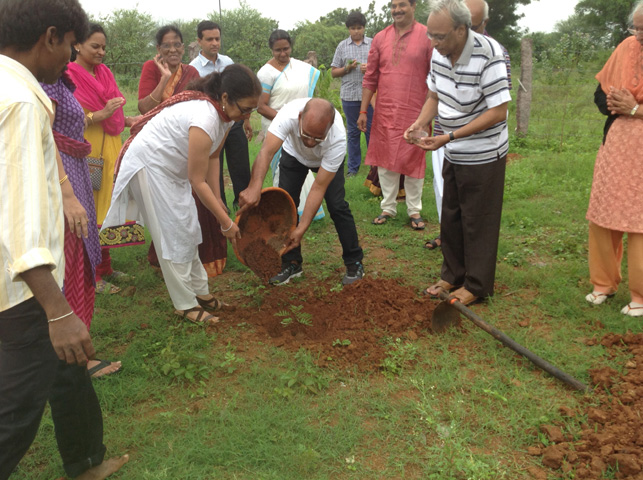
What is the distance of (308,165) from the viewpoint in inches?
172

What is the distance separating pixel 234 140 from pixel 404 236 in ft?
7.02

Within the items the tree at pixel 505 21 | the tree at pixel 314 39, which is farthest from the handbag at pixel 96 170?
the tree at pixel 505 21

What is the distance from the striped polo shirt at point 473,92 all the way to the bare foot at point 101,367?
8.61ft

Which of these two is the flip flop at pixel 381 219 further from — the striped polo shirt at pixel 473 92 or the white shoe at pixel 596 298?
the white shoe at pixel 596 298

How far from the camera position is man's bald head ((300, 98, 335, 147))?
3.62m

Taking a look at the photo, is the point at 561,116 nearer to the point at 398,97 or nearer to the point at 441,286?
the point at 398,97

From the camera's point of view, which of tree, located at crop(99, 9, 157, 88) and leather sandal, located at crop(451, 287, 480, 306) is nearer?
leather sandal, located at crop(451, 287, 480, 306)

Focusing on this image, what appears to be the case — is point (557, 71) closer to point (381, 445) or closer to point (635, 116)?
point (635, 116)

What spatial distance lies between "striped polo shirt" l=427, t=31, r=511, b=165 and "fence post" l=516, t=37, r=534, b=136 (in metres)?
6.37

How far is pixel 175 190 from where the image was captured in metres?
3.58

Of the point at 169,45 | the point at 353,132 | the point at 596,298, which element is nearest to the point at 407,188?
the point at 353,132

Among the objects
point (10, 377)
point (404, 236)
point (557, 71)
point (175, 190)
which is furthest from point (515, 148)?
point (10, 377)

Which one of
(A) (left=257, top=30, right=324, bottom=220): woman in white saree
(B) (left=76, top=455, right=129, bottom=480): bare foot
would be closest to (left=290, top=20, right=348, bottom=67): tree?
(A) (left=257, top=30, right=324, bottom=220): woman in white saree

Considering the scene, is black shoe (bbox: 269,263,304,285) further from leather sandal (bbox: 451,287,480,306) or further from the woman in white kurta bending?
leather sandal (bbox: 451,287,480,306)
